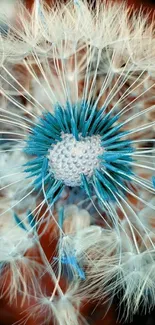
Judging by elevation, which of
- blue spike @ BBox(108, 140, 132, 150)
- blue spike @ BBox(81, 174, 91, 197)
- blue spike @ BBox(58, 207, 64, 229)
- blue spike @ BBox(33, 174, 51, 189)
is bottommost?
blue spike @ BBox(58, 207, 64, 229)

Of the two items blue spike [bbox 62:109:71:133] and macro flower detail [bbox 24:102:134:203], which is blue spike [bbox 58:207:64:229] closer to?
macro flower detail [bbox 24:102:134:203]

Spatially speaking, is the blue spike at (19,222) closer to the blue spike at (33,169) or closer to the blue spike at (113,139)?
the blue spike at (33,169)

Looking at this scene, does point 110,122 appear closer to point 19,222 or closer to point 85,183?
point 85,183

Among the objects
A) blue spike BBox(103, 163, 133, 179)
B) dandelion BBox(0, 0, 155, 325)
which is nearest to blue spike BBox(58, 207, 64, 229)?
dandelion BBox(0, 0, 155, 325)

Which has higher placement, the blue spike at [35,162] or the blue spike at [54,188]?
the blue spike at [35,162]

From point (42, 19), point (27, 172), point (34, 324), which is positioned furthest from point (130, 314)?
point (42, 19)

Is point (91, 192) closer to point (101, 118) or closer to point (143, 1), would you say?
point (101, 118)

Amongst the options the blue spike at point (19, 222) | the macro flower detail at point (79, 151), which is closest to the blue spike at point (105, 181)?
the macro flower detail at point (79, 151)
